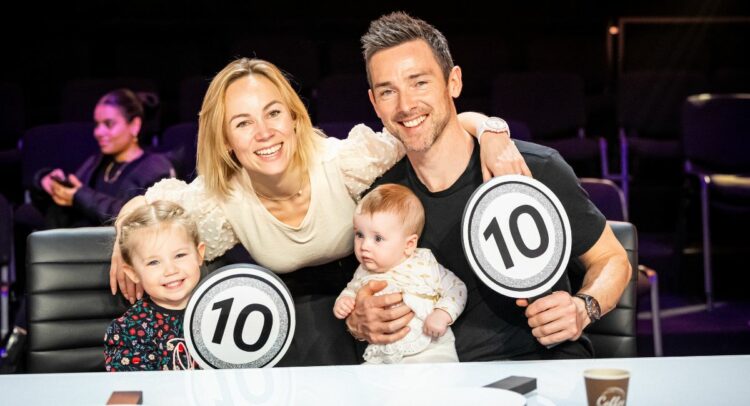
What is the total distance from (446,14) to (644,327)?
3938mm

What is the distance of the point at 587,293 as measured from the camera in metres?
2.45

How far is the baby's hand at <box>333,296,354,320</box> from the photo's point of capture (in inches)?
101

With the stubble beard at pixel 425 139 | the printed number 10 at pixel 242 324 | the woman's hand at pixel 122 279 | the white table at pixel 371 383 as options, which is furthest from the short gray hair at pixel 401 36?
the white table at pixel 371 383

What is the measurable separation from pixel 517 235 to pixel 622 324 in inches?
23.1

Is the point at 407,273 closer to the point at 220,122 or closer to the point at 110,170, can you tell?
the point at 220,122

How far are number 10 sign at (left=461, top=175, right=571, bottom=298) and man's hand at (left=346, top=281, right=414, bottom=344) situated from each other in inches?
11.3

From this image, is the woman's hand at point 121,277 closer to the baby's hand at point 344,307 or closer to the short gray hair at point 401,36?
the baby's hand at point 344,307

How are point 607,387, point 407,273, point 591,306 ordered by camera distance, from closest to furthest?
point 607,387 < point 591,306 < point 407,273

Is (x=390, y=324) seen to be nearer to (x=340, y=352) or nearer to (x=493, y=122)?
(x=340, y=352)

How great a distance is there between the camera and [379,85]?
2.61 metres

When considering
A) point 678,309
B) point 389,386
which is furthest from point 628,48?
point 389,386

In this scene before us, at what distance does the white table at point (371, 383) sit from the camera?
1750 millimetres

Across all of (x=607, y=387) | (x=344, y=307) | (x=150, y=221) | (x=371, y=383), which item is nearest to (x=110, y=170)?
(x=150, y=221)

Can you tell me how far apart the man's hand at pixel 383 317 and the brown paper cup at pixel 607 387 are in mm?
931
